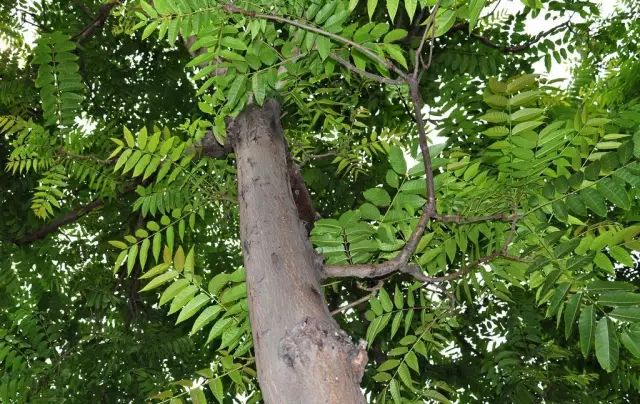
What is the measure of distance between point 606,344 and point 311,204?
0.96m

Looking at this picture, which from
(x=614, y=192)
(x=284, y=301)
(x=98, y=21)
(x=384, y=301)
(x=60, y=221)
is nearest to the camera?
(x=284, y=301)

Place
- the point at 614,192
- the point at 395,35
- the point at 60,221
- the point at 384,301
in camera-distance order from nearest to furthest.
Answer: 1. the point at 614,192
2. the point at 395,35
3. the point at 384,301
4. the point at 60,221

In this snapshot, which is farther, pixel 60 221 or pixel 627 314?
pixel 60 221

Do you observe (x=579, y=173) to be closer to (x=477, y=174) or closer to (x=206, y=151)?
(x=477, y=174)

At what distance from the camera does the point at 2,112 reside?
4305mm

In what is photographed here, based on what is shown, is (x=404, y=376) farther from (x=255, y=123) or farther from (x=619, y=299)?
(x=255, y=123)

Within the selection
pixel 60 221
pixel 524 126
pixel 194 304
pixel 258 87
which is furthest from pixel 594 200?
pixel 60 221

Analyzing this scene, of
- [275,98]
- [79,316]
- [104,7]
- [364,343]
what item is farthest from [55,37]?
[79,316]

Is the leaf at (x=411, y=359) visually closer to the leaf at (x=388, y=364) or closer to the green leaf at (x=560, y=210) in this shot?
the leaf at (x=388, y=364)

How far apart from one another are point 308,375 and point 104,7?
9.96 feet

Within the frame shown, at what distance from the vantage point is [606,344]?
141 cm

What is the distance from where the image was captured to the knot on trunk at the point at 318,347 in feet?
4.11

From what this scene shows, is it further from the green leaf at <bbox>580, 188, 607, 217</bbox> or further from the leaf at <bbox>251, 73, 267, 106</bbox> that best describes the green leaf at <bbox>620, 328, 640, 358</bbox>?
the leaf at <bbox>251, 73, 267, 106</bbox>

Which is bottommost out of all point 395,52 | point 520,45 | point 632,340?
point 632,340
